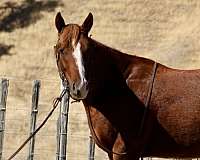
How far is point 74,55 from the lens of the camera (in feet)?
18.3

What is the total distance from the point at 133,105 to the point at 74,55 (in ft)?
2.31

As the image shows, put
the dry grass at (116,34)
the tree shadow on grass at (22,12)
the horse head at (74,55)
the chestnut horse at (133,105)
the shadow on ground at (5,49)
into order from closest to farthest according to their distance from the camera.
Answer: the horse head at (74,55)
the chestnut horse at (133,105)
the dry grass at (116,34)
the shadow on ground at (5,49)
the tree shadow on grass at (22,12)

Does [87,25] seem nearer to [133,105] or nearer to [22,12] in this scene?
[133,105]

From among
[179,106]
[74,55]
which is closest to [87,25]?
[74,55]

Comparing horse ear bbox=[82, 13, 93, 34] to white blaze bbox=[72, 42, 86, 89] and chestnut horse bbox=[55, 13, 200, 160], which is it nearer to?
chestnut horse bbox=[55, 13, 200, 160]

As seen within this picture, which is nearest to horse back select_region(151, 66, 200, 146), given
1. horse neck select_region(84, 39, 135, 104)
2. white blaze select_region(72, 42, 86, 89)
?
horse neck select_region(84, 39, 135, 104)

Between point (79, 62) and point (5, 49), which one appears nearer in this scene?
point (79, 62)

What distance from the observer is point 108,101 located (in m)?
5.77

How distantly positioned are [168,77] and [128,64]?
0.39 m

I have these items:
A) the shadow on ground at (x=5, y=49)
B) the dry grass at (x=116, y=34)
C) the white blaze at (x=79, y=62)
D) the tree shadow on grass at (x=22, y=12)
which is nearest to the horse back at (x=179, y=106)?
the white blaze at (x=79, y=62)

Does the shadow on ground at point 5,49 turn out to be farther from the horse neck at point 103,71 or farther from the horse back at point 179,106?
the horse back at point 179,106

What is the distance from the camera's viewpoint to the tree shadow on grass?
29766mm

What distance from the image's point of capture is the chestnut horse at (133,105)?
5660mm

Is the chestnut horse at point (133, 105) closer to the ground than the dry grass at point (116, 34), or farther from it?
closer to the ground
